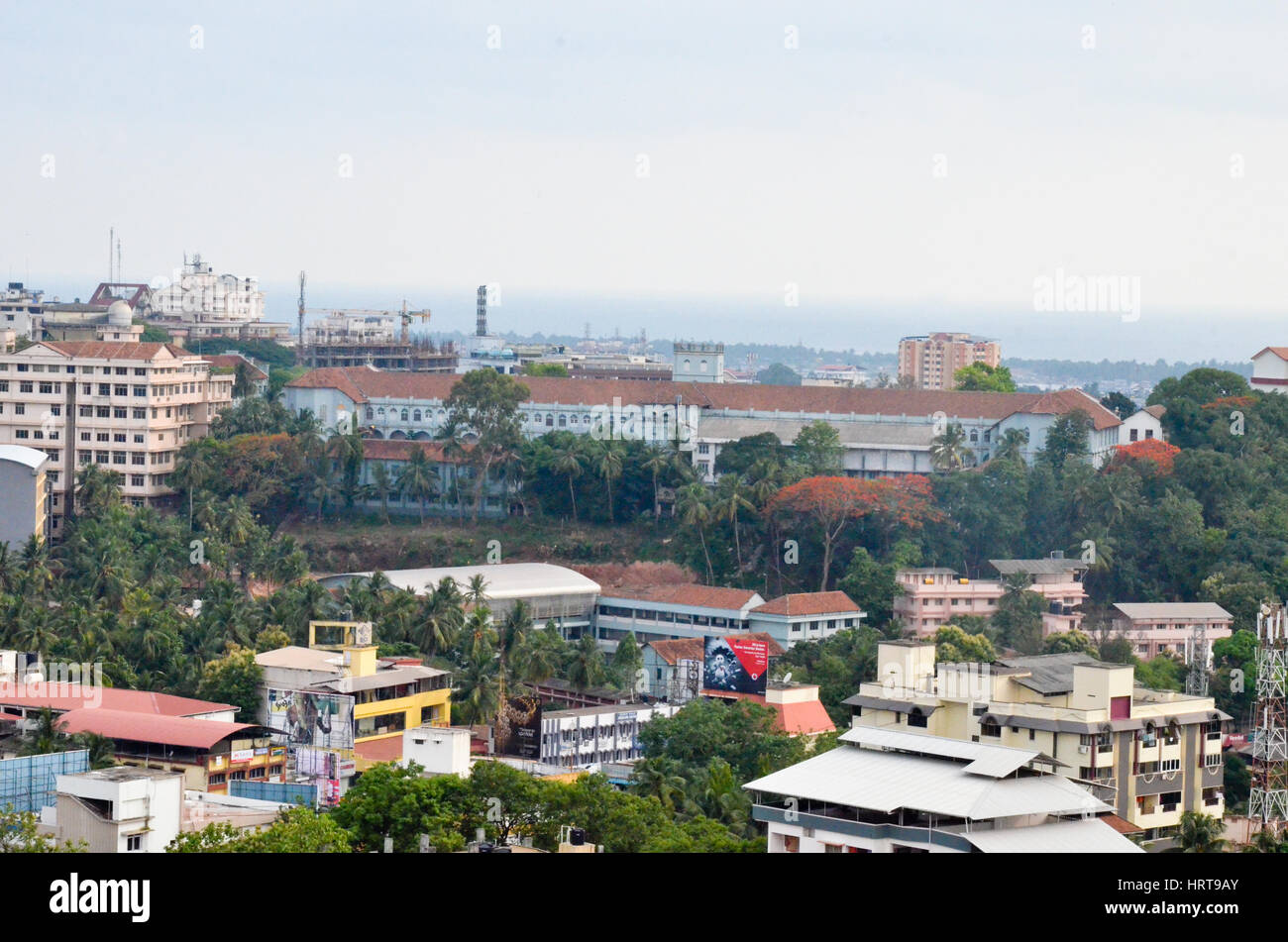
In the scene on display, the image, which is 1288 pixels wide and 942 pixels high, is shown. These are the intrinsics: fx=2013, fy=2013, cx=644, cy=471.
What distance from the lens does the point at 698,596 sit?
119 ft

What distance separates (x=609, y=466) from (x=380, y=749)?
50.0ft

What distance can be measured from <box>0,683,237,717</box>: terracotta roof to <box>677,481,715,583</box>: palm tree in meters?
13.3

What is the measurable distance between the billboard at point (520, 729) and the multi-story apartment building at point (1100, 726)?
566 centimetres

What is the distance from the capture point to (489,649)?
30391 millimetres

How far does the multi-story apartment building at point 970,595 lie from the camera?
1395 inches

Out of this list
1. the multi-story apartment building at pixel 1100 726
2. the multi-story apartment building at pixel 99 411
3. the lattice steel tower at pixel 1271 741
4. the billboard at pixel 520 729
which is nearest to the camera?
the multi-story apartment building at pixel 1100 726

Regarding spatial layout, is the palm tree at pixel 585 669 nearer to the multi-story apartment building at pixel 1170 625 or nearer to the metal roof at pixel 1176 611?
the multi-story apartment building at pixel 1170 625

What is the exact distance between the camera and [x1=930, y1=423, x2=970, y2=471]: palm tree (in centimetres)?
4181

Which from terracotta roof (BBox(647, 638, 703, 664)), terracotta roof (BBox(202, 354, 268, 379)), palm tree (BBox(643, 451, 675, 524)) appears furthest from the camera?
terracotta roof (BBox(202, 354, 268, 379))

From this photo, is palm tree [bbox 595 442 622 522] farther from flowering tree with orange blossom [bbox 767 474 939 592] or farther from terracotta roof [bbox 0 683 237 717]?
terracotta roof [bbox 0 683 237 717]

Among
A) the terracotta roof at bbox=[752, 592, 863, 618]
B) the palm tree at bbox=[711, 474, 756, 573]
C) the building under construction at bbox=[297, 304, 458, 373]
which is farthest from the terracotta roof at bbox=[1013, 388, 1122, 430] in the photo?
the building under construction at bbox=[297, 304, 458, 373]

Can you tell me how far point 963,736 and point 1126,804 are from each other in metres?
1.79

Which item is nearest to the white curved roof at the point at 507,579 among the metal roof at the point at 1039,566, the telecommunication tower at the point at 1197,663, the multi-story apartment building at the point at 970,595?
the multi-story apartment building at the point at 970,595
